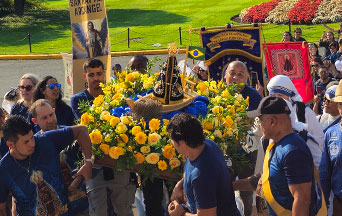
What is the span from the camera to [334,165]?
573cm

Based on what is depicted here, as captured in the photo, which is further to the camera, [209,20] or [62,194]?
[209,20]

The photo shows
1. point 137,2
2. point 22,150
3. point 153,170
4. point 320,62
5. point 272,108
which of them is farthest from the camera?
point 137,2

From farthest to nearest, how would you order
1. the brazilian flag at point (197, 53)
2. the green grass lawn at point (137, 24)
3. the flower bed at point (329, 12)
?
the flower bed at point (329, 12)
the green grass lawn at point (137, 24)
the brazilian flag at point (197, 53)

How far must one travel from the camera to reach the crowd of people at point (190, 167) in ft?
15.2

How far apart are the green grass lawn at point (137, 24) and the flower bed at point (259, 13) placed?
1076 millimetres

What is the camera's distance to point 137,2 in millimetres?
40875

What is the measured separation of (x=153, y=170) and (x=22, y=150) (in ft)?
4.52

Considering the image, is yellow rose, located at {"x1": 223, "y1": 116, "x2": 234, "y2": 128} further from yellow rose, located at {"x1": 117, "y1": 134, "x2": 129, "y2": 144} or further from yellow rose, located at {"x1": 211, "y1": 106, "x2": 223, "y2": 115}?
yellow rose, located at {"x1": 117, "y1": 134, "x2": 129, "y2": 144}

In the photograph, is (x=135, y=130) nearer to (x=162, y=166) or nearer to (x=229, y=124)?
(x=162, y=166)

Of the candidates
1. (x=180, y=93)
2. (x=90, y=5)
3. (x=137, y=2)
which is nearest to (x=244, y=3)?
(x=137, y=2)

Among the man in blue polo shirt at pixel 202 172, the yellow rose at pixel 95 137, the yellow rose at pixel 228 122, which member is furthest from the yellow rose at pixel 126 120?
the man in blue polo shirt at pixel 202 172

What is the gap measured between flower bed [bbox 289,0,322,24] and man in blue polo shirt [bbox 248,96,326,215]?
23110mm

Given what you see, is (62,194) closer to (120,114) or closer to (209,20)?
(120,114)

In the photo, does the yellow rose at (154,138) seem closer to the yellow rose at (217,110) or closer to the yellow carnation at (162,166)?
the yellow carnation at (162,166)
